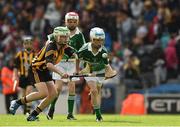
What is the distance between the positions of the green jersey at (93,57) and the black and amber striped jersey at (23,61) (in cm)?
411

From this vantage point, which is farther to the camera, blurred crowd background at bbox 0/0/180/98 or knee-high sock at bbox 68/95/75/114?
blurred crowd background at bbox 0/0/180/98

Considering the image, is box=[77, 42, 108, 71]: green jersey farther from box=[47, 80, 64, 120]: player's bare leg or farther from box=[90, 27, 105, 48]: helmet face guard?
box=[47, 80, 64, 120]: player's bare leg

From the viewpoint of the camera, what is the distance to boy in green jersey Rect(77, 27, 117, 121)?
17078 millimetres

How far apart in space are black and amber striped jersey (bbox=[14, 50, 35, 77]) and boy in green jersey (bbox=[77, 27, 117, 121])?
13.2 ft

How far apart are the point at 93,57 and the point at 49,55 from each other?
5.09ft

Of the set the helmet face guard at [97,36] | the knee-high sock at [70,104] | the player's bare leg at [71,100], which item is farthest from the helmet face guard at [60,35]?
the knee-high sock at [70,104]

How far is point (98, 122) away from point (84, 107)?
965cm

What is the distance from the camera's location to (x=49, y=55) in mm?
16156

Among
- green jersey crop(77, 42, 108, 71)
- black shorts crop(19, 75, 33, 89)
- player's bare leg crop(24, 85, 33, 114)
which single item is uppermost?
green jersey crop(77, 42, 108, 71)

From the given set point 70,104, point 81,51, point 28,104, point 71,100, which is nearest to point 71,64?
point 81,51

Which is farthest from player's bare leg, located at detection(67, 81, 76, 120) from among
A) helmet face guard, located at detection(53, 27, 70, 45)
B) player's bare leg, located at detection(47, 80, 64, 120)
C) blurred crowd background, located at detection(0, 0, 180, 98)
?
blurred crowd background, located at detection(0, 0, 180, 98)

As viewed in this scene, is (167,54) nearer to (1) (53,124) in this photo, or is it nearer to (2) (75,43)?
(2) (75,43)

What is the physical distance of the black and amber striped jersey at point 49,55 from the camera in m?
16.2

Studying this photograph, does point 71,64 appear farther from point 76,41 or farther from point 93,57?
point 93,57
